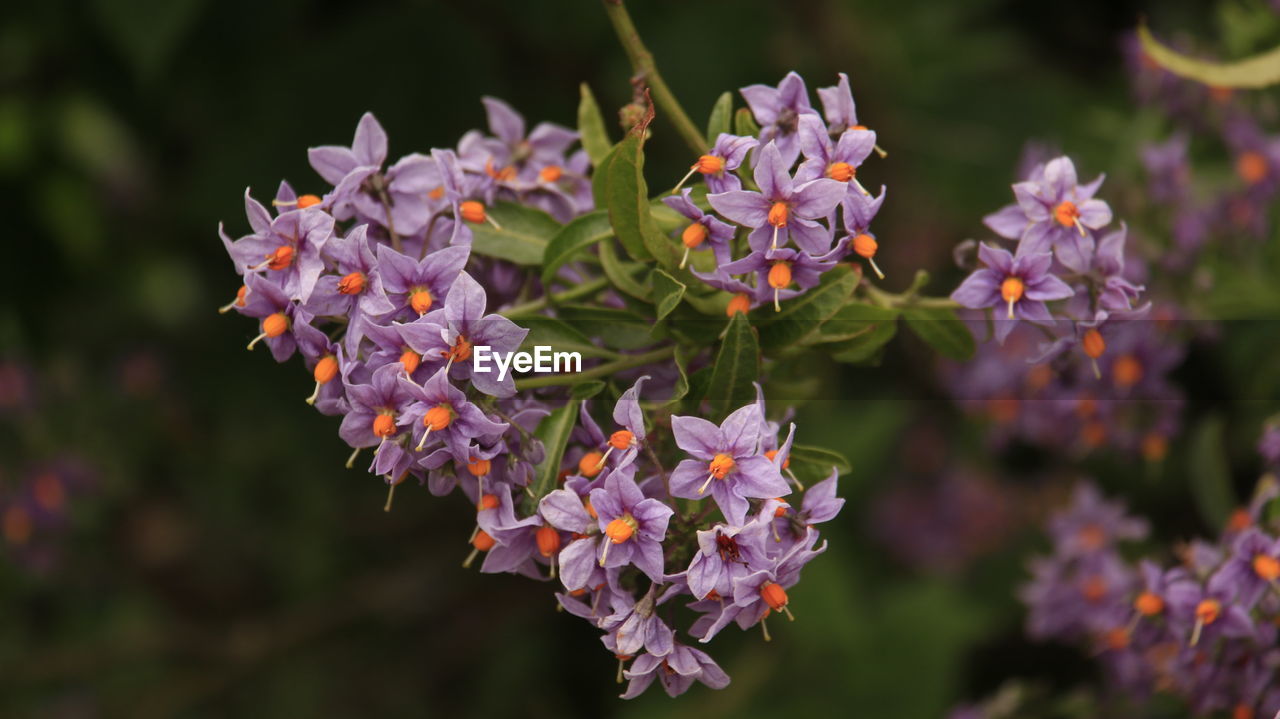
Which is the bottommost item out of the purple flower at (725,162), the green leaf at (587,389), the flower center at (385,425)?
the green leaf at (587,389)

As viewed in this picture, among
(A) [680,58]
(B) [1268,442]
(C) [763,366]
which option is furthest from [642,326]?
(A) [680,58]

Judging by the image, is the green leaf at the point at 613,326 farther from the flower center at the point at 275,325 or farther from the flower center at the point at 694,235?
the flower center at the point at 275,325

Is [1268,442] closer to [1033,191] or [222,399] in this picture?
[1033,191]

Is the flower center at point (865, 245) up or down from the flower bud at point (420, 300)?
down

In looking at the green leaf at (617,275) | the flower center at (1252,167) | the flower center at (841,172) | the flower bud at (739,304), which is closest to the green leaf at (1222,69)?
the flower center at (1252,167)

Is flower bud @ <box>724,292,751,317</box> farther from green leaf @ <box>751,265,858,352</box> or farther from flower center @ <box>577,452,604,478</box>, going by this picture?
flower center @ <box>577,452,604,478</box>

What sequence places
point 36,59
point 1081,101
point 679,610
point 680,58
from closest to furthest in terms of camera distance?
point 679,610 → point 36,59 → point 680,58 → point 1081,101
